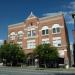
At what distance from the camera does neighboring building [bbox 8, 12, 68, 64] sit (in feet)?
234

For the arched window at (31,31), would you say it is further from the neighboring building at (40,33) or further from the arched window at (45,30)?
the arched window at (45,30)

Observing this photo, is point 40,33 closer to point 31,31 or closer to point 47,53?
point 31,31

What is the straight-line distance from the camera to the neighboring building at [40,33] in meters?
71.2

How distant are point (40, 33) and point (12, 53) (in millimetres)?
10461

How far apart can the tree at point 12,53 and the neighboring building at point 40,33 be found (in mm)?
4148

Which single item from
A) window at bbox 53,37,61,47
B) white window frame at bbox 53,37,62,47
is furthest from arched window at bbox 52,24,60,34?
window at bbox 53,37,61,47

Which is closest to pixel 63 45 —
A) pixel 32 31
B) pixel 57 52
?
pixel 57 52

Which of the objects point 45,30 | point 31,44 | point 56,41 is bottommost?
point 31,44

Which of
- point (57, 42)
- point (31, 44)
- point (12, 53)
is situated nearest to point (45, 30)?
point (57, 42)

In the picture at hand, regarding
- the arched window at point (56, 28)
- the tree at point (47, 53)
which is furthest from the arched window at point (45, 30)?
the tree at point (47, 53)

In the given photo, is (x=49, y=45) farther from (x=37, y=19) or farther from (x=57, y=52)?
(x=37, y=19)

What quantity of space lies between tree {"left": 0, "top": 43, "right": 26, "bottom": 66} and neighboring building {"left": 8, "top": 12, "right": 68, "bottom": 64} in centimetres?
415

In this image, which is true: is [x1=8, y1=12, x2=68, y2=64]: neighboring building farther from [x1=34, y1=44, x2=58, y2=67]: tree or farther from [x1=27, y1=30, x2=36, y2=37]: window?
[x1=34, y1=44, x2=58, y2=67]: tree

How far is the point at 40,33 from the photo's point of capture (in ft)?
250
